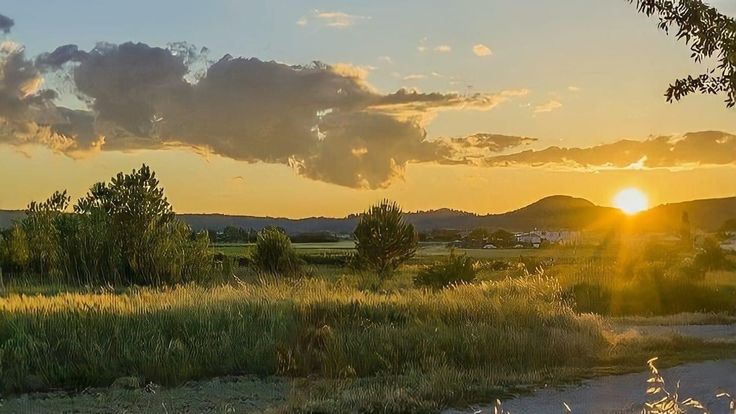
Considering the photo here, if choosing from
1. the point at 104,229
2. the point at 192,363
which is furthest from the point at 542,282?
the point at 104,229

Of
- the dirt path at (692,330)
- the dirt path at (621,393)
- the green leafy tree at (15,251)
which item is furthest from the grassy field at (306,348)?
the green leafy tree at (15,251)

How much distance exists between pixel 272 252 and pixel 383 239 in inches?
229

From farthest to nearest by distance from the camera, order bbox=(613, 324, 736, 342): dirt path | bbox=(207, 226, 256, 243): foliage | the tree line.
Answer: bbox=(207, 226, 256, 243): foliage < the tree line < bbox=(613, 324, 736, 342): dirt path

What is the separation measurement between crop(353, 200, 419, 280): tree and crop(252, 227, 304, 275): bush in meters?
3.53

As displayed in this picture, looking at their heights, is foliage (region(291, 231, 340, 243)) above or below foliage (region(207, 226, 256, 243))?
below

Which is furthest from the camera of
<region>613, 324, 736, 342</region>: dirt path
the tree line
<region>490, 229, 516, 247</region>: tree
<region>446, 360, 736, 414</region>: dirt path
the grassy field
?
<region>490, 229, 516, 247</region>: tree

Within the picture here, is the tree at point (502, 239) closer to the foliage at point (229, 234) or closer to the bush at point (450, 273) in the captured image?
the foliage at point (229, 234)

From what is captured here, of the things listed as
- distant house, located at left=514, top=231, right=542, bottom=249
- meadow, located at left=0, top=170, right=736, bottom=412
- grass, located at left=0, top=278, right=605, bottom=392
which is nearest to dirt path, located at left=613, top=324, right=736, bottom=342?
meadow, located at left=0, top=170, right=736, bottom=412

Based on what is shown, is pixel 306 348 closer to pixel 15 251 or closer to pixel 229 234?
pixel 15 251

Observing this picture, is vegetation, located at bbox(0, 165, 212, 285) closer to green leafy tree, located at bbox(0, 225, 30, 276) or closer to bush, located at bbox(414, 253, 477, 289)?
green leafy tree, located at bbox(0, 225, 30, 276)

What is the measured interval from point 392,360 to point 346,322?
2.36 m

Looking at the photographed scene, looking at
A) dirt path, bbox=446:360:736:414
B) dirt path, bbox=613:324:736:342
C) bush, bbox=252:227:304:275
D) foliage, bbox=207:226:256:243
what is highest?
foliage, bbox=207:226:256:243

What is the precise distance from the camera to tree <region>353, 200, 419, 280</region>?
37312mm

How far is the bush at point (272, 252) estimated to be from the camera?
39688 mm
